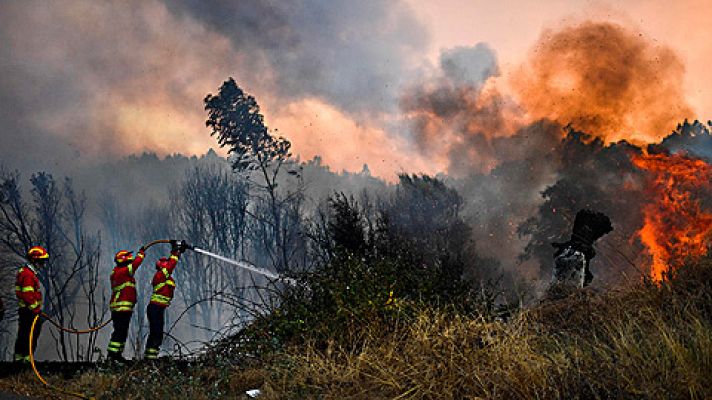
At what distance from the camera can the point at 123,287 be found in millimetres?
9805

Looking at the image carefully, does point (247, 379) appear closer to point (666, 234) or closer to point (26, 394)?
point (26, 394)

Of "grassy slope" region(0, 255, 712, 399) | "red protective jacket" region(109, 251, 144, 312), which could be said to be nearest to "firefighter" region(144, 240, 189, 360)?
"red protective jacket" region(109, 251, 144, 312)

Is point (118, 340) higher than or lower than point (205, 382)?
higher

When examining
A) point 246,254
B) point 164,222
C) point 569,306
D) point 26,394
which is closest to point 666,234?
point 569,306

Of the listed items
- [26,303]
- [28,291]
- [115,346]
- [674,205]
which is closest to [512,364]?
[115,346]

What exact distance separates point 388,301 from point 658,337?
3.59m

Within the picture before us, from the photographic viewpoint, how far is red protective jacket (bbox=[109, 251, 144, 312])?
9.77m

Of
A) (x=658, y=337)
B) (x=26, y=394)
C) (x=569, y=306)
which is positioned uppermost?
(x=569, y=306)

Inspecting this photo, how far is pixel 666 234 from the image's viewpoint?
19.8 meters

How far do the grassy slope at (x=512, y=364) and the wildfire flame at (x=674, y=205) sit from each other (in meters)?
13.6

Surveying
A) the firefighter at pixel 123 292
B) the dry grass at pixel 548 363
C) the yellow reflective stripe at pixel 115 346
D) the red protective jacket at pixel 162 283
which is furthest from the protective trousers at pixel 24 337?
the dry grass at pixel 548 363

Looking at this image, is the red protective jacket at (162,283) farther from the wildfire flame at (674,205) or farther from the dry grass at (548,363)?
the wildfire flame at (674,205)

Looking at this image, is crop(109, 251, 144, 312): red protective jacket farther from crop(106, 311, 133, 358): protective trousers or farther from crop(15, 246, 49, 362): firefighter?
crop(15, 246, 49, 362): firefighter

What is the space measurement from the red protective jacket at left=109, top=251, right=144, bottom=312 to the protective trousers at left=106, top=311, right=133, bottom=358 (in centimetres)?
10
